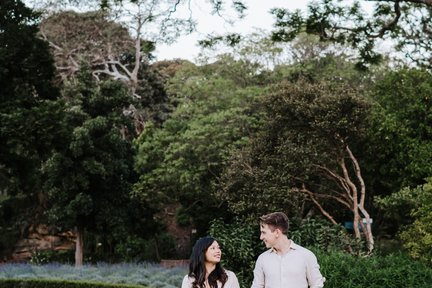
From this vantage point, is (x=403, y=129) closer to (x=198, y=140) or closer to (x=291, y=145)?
(x=291, y=145)

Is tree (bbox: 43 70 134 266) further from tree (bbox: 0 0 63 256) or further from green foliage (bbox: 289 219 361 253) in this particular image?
green foliage (bbox: 289 219 361 253)

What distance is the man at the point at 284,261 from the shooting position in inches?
203

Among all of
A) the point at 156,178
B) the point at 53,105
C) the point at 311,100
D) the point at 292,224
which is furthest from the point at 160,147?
the point at 292,224

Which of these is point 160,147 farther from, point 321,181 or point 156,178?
point 321,181

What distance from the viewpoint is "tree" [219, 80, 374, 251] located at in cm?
1864

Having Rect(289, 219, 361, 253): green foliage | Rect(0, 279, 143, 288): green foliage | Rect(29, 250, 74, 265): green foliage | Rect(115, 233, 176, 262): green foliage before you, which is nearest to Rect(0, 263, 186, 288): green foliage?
Rect(0, 279, 143, 288): green foliage

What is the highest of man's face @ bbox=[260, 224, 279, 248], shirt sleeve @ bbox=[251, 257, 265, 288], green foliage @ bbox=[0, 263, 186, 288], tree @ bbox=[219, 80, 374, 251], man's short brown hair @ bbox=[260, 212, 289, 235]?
tree @ bbox=[219, 80, 374, 251]

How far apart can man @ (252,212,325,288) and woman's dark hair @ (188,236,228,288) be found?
1.25 feet

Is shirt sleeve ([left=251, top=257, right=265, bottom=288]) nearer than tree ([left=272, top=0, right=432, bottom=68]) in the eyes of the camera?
Yes

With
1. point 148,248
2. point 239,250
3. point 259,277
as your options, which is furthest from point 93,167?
point 259,277

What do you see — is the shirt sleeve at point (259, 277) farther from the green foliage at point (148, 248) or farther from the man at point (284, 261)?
the green foliage at point (148, 248)

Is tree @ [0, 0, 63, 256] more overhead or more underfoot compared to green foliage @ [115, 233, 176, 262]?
more overhead

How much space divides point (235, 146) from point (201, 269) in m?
19.3

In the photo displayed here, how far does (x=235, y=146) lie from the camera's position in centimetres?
2434
